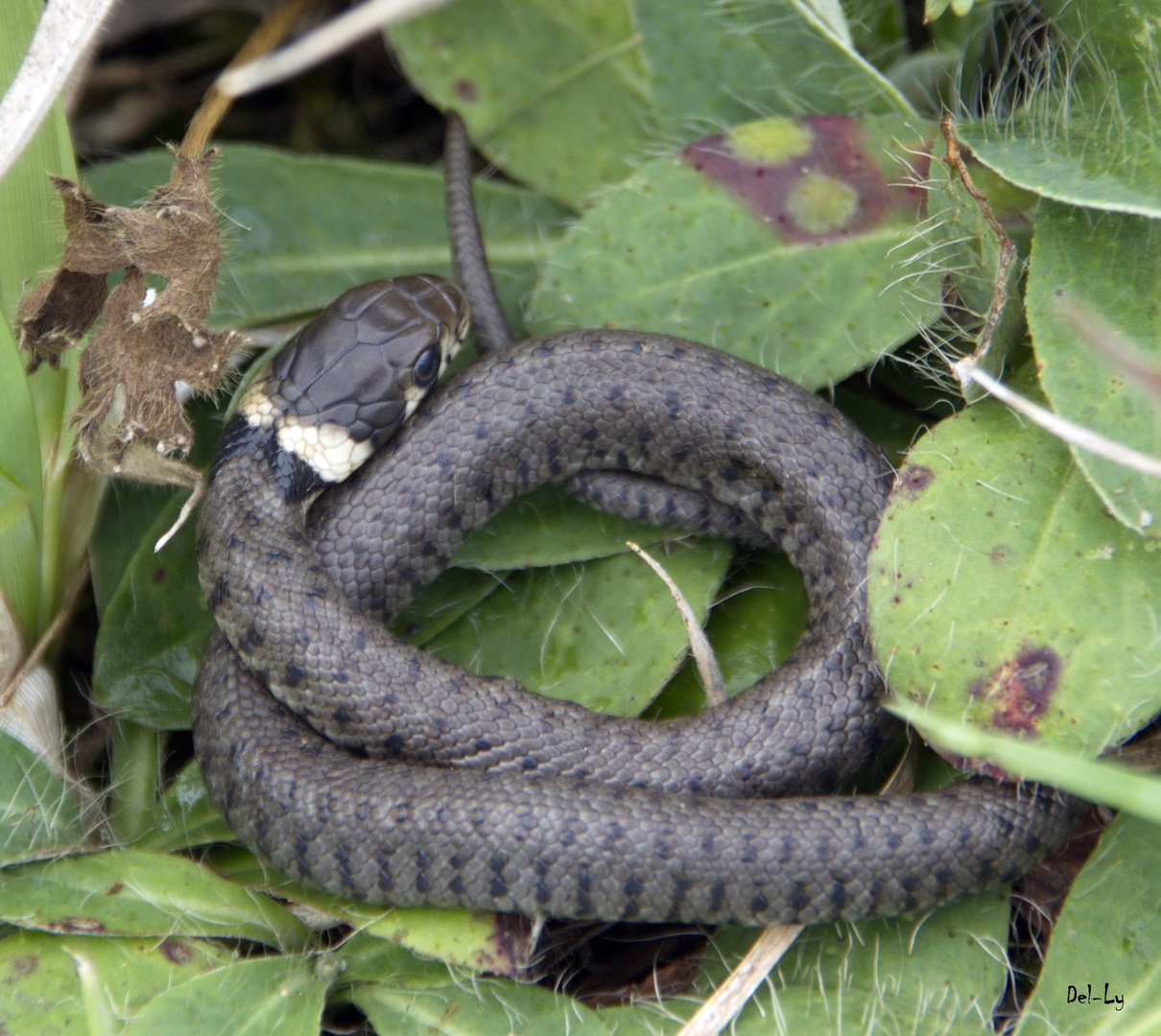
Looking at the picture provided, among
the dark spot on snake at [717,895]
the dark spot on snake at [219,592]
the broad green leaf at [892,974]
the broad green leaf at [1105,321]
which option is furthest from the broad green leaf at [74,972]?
the broad green leaf at [1105,321]

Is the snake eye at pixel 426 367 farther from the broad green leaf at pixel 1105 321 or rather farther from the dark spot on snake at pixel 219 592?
the broad green leaf at pixel 1105 321

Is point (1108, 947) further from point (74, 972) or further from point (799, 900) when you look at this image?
point (74, 972)

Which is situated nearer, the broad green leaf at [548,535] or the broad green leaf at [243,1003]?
the broad green leaf at [243,1003]

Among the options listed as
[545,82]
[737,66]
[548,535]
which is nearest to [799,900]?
[548,535]

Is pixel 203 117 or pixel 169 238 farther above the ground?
pixel 203 117

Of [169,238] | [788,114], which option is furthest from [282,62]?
[788,114]

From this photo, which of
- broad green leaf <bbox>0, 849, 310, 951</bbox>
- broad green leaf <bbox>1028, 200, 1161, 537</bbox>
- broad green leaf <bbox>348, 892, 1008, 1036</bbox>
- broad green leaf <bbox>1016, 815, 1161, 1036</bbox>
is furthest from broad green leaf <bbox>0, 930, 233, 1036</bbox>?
broad green leaf <bbox>1028, 200, 1161, 537</bbox>

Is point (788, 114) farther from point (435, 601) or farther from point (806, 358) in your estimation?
point (435, 601)
